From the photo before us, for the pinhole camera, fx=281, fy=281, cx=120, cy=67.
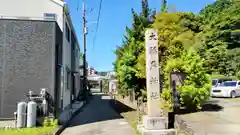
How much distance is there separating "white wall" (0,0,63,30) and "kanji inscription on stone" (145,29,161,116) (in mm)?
9208

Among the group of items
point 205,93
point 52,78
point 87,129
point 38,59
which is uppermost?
point 38,59

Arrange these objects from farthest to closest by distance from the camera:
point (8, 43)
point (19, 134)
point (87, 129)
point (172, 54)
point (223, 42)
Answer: point (223, 42) < point (172, 54) < point (8, 43) < point (87, 129) < point (19, 134)

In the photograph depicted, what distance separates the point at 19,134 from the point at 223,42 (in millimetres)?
31867

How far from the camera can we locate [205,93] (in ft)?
45.5

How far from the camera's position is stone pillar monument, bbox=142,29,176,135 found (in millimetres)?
10320

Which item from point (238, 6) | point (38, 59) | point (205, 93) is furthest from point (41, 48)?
point (238, 6)

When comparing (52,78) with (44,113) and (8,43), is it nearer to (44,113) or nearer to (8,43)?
(44,113)

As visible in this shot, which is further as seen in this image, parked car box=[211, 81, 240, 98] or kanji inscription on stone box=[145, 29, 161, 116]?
parked car box=[211, 81, 240, 98]

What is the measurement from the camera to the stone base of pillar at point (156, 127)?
10.2 metres

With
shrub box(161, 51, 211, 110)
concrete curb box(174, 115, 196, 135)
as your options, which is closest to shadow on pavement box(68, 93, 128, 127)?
shrub box(161, 51, 211, 110)

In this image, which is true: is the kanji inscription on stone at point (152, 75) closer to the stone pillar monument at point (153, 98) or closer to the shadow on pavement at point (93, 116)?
the stone pillar monument at point (153, 98)

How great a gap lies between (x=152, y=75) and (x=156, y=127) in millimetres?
1996

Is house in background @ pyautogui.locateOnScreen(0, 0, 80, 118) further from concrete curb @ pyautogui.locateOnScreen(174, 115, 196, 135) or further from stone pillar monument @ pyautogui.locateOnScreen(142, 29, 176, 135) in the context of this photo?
concrete curb @ pyautogui.locateOnScreen(174, 115, 196, 135)

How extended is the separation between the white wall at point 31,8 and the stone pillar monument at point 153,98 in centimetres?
930
